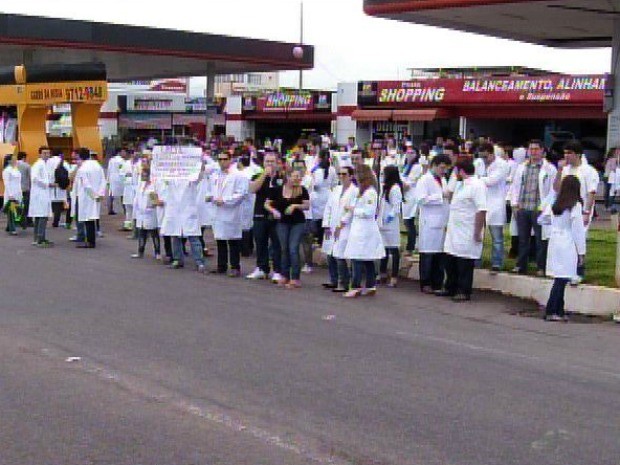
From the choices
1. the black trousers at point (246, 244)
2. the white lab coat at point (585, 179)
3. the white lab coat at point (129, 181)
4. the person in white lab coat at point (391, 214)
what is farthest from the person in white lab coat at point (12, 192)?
the white lab coat at point (585, 179)

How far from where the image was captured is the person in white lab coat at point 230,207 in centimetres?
1488

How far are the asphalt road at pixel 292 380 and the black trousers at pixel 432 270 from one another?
1.94 feet

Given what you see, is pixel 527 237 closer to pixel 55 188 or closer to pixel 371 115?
pixel 55 188

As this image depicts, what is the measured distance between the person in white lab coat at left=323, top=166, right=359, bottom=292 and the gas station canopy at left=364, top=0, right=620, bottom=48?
9169mm

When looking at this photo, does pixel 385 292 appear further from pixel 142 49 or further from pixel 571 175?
pixel 142 49

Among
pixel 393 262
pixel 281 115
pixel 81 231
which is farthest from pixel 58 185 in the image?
pixel 281 115

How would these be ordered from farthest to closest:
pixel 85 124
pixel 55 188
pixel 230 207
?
pixel 85 124 < pixel 55 188 < pixel 230 207

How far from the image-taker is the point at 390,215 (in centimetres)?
1402

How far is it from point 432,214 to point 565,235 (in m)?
2.58

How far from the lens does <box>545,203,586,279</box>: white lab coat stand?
37.7 feet

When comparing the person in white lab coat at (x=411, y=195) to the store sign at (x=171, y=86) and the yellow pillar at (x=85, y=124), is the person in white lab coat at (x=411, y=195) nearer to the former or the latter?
the yellow pillar at (x=85, y=124)

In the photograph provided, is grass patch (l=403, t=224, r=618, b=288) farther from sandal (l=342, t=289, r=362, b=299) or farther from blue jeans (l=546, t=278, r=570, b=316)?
sandal (l=342, t=289, r=362, b=299)

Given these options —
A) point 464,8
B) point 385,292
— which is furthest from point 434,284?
point 464,8

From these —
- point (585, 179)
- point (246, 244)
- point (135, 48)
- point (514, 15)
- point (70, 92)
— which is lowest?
point (246, 244)
